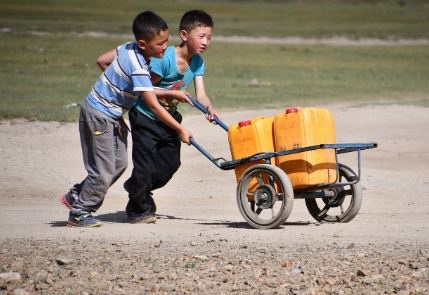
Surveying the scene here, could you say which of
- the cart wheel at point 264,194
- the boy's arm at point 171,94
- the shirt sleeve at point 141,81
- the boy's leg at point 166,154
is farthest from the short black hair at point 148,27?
the cart wheel at point 264,194

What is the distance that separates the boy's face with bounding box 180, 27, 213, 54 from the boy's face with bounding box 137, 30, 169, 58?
0.92 ft

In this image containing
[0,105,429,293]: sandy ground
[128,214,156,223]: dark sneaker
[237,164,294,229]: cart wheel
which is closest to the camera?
[0,105,429,293]: sandy ground

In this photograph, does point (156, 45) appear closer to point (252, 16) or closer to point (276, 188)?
point (276, 188)

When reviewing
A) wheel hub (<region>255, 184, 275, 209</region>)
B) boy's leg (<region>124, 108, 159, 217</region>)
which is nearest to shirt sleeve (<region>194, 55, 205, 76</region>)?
boy's leg (<region>124, 108, 159, 217</region>)

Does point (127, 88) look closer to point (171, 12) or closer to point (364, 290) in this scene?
point (364, 290)

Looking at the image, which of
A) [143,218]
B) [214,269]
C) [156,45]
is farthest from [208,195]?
[214,269]

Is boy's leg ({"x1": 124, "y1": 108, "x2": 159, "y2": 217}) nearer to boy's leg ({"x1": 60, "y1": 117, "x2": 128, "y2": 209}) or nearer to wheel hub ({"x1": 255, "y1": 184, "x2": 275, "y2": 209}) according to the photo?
boy's leg ({"x1": 60, "y1": 117, "x2": 128, "y2": 209})

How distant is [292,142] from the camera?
26.1ft

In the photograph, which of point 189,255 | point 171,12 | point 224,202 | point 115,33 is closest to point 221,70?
point 115,33

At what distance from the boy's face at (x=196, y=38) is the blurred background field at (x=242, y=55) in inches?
234

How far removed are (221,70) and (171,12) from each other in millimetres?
19002

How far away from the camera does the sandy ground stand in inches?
303

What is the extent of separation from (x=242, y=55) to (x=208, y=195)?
16.4 m

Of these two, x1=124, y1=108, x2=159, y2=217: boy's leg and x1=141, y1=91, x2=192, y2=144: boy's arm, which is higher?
x1=141, y1=91, x2=192, y2=144: boy's arm
